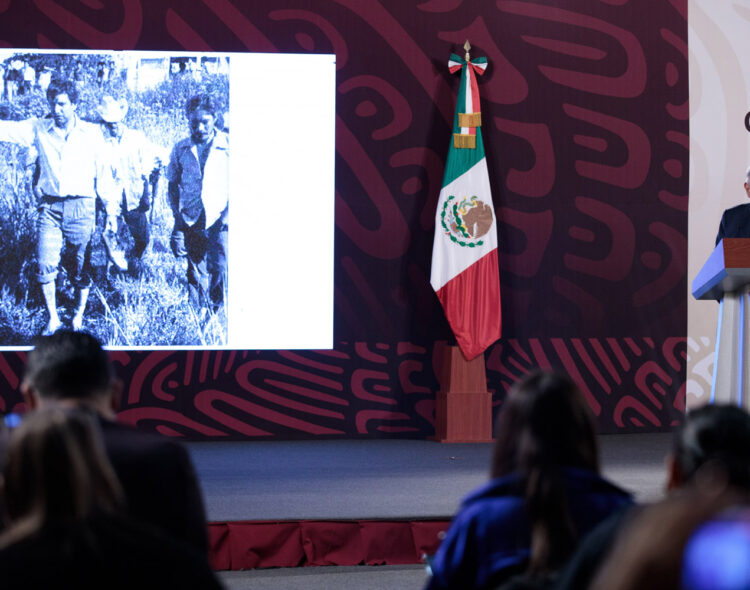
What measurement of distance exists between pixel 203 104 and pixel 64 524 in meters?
5.12

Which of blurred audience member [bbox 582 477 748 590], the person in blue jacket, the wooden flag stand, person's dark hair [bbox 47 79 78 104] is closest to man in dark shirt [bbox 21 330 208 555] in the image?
the person in blue jacket

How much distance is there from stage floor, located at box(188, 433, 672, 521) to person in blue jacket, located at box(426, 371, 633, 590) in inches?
76.3

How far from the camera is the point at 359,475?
180 inches

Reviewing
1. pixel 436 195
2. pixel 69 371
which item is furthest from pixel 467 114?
pixel 69 371

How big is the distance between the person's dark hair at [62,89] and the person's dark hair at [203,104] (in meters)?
0.68

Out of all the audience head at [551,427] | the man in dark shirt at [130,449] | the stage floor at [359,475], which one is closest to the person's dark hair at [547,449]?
the audience head at [551,427]

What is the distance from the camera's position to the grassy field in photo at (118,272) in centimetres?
572

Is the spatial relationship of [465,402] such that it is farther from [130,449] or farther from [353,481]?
[130,449]

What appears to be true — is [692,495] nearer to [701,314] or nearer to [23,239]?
[23,239]

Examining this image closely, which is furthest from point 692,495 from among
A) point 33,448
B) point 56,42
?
point 56,42

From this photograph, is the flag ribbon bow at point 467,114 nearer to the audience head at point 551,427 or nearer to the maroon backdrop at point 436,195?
the maroon backdrop at point 436,195

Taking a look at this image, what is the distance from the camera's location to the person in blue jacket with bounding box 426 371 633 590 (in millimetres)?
1469

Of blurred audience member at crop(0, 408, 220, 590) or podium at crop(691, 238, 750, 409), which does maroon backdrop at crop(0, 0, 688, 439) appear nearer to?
podium at crop(691, 238, 750, 409)

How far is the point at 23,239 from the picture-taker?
5730 mm
